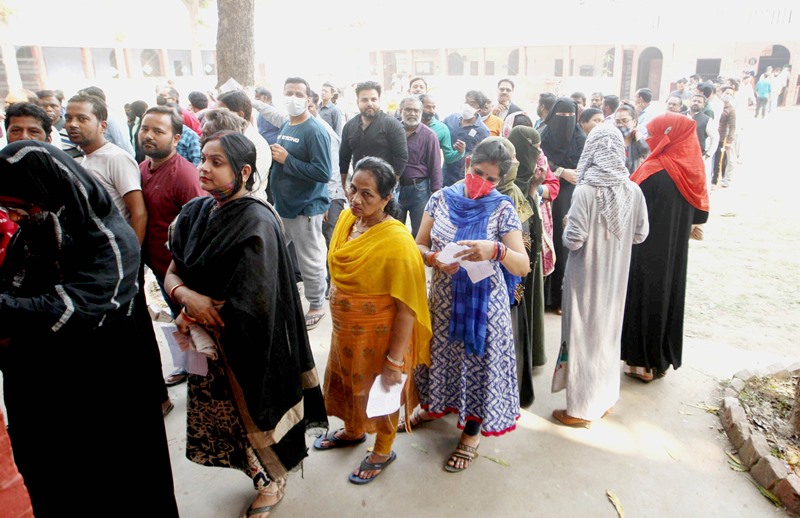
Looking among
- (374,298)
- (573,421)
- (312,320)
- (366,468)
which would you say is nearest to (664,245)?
(573,421)

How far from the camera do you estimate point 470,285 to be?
2648 millimetres

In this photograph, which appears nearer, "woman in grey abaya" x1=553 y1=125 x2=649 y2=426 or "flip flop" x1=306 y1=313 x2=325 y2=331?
"woman in grey abaya" x1=553 y1=125 x2=649 y2=426

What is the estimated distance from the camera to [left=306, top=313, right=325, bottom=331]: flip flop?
4.56 m

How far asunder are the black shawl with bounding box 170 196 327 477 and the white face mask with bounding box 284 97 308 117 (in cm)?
218

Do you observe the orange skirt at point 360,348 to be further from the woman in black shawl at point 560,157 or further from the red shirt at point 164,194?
the woman in black shawl at point 560,157

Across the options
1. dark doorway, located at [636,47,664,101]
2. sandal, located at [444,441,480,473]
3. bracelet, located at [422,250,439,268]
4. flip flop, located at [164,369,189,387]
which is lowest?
sandal, located at [444,441,480,473]

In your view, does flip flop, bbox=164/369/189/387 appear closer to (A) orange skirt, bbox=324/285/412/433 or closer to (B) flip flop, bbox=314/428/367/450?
(B) flip flop, bbox=314/428/367/450

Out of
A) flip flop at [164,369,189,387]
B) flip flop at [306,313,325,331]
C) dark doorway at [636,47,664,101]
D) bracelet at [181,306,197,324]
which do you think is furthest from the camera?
dark doorway at [636,47,664,101]

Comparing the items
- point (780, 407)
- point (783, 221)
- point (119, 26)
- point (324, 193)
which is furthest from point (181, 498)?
point (119, 26)

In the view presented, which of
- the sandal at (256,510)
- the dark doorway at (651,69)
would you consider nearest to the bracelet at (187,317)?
the sandal at (256,510)

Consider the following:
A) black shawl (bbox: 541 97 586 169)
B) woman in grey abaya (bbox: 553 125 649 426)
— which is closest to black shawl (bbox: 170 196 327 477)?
woman in grey abaya (bbox: 553 125 649 426)

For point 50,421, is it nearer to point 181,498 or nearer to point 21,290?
point 21,290

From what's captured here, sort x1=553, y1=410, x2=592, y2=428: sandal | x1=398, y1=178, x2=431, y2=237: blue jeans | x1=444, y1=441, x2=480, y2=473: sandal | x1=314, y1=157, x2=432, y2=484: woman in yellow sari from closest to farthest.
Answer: x1=314, y1=157, x2=432, y2=484: woman in yellow sari < x1=444, y1=441, x2=480, y2=473: sandal < x1=553, y1=410, x2=592, y2=428: sandal < x1=398, y1=178, x2=431, y2=237: blue jeans

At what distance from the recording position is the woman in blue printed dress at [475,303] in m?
2.53
